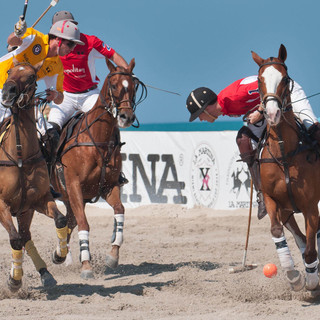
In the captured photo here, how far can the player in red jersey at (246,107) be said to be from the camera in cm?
689

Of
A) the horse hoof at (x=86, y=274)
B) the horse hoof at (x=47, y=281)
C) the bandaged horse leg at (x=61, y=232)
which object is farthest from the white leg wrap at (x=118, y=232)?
the horse hoof at (x=47, y=281)

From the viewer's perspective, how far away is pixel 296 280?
6289 mm

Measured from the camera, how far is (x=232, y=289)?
6.99 metres

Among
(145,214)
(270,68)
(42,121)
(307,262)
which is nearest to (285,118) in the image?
(270,68)

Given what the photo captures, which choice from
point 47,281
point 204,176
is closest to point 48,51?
point 47,281

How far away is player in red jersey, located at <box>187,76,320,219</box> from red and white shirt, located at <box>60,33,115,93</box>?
2.14m

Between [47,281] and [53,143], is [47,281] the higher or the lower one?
the lower one

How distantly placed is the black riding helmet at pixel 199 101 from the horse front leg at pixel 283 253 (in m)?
1.28

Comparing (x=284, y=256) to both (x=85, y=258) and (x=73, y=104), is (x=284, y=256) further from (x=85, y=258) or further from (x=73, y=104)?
(x=73, y=104)

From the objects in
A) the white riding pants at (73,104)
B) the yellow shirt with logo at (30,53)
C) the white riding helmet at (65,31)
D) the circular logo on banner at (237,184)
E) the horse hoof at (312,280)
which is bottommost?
the horse hoof at (312,280)

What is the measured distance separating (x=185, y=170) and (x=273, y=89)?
734 cm

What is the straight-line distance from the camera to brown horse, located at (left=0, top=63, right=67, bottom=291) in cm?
659

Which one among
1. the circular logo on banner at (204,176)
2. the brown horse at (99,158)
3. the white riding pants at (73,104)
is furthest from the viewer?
the circular logo on banner at (204,176)

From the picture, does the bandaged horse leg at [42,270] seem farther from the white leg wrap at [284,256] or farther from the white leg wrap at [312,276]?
the white leg wrap at [312,276]
